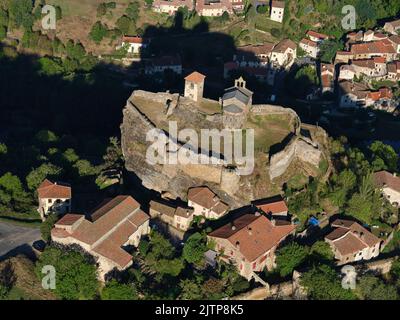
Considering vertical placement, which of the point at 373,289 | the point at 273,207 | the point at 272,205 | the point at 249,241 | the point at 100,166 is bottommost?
the point at 373,289

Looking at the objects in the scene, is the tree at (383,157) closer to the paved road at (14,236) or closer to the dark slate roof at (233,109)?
the dark slate roof at (233,109)

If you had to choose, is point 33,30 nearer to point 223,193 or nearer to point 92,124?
point 92,124

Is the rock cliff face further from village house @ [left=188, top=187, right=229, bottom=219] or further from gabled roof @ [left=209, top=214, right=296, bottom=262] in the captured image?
gabled roof @ [left=209, top=214, right=296, bottom=262]

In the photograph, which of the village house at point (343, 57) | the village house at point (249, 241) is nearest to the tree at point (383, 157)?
the village house at point (249, 241)

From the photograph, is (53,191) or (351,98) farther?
(351,98)

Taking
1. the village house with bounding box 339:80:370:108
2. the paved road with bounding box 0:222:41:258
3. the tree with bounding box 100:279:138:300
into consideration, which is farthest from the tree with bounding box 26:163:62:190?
the village house with bounding box 339:80:370:108

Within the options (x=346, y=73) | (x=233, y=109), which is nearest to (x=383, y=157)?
(x=233, y=109)

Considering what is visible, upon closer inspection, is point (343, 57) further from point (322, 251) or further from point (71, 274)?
point (71, 274)
